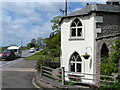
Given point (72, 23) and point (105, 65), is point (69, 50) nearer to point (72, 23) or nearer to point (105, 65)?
point (72, 23)

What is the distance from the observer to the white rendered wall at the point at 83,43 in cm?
1248

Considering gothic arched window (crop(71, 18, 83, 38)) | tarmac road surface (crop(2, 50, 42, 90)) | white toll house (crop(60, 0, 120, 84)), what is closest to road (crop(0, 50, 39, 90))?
tarmac road surface (crop(2, 50, 42, 90))

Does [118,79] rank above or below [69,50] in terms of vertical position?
below

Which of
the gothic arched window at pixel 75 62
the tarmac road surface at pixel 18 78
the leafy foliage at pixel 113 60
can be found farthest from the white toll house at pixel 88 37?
the tarmac road surface at pixel 18 78

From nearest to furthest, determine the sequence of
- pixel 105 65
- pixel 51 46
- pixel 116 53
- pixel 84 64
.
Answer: pixel 116 53 < pixel 105 65 < pixel 84 64 < pixel 51 46

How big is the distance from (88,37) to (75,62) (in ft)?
6.67

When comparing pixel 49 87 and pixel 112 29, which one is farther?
pixel 112 29

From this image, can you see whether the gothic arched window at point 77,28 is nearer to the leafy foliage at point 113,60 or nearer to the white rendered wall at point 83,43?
the white rendered wall at point 83,43

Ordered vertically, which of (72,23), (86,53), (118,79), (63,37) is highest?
(72,23)

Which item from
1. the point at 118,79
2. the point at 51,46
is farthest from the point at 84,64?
the point at 51,46

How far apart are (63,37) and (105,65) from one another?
438cm

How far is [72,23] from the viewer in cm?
1372

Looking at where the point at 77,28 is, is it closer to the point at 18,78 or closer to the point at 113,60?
the point at 113,60

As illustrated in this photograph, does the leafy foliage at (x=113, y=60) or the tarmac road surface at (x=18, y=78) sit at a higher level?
the leafy foliage at (x=113, y=60)
